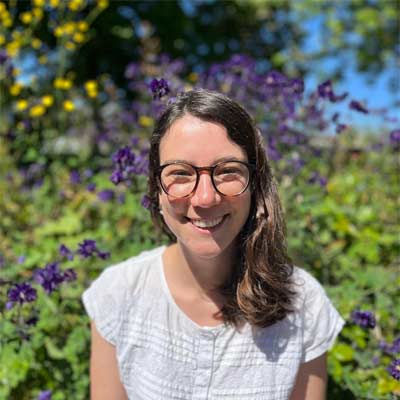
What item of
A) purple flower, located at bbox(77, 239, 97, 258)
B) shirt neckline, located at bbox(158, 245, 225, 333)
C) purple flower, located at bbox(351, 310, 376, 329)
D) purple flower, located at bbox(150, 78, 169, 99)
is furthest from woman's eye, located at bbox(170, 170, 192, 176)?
purple flower, located at bbox(351, 310, 376, 329)

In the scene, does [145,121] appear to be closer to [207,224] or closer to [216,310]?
[216,310]

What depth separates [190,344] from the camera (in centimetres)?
158

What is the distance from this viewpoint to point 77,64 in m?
10.8

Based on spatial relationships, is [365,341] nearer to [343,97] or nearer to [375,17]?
[343,97]

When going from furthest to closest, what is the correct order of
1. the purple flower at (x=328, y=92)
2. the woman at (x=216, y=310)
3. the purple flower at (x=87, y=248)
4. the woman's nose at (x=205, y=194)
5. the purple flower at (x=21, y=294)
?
the purple flower at (x=328, y=92)
the purple flower at (x=87, y=248)
the purple flower at (x=21, y=294)
the woman at (x=216, y=310)
the woman's nose at (x=205, y=194)

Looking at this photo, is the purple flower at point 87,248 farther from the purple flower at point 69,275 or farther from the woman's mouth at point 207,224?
the woman's mouth at point 207,224

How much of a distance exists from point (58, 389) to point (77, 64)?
9623 millimetres

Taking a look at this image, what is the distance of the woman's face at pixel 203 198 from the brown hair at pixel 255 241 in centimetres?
5

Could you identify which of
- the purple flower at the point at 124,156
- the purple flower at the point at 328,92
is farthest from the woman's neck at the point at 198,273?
the purple flower at the point at 328,92

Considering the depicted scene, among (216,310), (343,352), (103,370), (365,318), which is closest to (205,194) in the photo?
(216,310)

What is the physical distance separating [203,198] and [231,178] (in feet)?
0.34

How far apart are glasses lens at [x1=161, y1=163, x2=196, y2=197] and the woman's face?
0.7 inches

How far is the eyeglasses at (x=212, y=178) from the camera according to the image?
4.45 feet

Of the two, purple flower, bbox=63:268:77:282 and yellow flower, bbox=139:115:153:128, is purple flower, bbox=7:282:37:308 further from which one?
yellow flower, bbox=139:115:153:128
